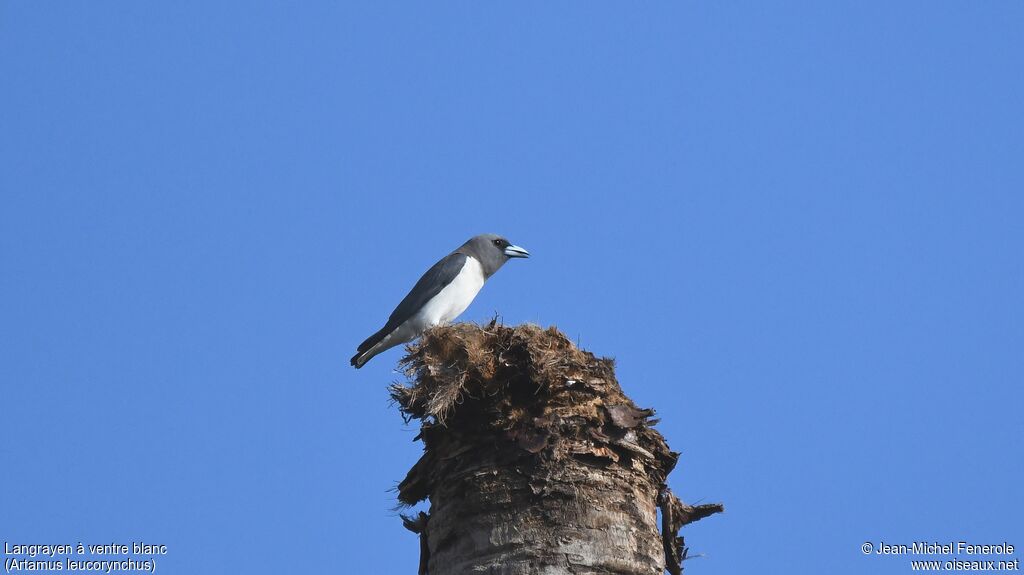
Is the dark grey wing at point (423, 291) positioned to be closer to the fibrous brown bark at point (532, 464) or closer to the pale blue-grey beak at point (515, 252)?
the pale blue-grey beak at point (515, 252)

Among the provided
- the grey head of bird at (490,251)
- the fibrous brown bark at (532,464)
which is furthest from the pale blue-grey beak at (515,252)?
the fibrous brown bark at (532,464)

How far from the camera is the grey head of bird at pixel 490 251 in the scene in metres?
14.3

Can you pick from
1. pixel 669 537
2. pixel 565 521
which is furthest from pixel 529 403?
pixel 669 537

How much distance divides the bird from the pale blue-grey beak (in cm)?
76

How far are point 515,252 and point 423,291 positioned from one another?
1.85 metres

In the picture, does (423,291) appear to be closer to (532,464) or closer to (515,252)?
(515,252)

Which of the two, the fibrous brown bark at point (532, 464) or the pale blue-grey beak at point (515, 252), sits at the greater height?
the pale blue-grey beak at point (515, 252)

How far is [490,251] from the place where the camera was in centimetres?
1453

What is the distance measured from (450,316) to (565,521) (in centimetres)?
633

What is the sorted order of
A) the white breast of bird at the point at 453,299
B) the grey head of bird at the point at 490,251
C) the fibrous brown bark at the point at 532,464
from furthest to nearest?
the grey head of bird at the point at 490,251 → the white breast of bird at the point at 453,299 → the fibrous brown bark at the point at 532,464

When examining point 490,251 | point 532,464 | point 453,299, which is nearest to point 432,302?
point 453,299

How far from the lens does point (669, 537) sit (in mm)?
8258

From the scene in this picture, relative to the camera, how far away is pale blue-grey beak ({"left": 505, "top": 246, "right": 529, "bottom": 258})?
48.4ft

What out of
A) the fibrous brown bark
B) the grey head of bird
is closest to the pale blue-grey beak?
the grey head of bird
